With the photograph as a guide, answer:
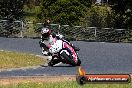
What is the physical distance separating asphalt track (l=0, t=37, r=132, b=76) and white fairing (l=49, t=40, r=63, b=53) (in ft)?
10.2

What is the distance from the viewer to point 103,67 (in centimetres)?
1983

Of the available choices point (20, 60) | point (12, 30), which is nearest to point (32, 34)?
point (12, 30)

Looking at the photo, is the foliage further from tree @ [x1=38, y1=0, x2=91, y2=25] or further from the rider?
the rider

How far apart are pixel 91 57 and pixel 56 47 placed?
13.8 m

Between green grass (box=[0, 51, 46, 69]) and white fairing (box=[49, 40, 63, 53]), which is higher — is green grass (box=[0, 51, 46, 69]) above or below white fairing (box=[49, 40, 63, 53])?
below

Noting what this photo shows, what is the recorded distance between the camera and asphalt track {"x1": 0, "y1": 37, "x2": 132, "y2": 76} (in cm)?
1752

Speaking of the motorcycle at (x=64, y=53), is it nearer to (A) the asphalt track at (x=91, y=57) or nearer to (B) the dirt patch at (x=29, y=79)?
(B) the dirt patch at (x=29, y=79)

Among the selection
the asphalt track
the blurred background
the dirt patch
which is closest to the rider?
the dirt patch

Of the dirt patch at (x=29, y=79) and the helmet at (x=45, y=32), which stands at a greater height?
the helmet at (x=45, y=32)

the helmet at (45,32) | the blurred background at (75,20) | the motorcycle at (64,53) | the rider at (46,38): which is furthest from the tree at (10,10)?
the helmet at (45,32)

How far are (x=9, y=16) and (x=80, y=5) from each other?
21.0 ft

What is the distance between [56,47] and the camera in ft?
34.9

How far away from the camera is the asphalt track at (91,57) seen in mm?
17516

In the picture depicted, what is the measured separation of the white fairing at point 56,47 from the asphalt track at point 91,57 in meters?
3.11
